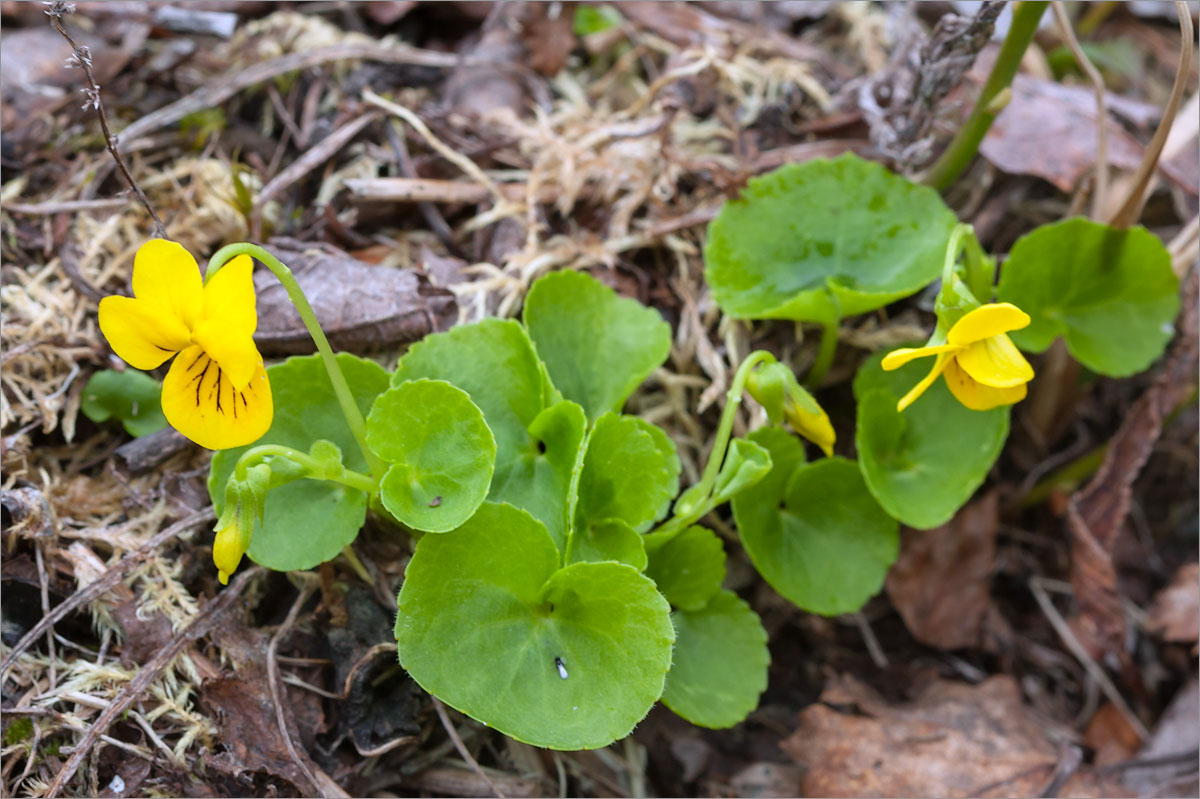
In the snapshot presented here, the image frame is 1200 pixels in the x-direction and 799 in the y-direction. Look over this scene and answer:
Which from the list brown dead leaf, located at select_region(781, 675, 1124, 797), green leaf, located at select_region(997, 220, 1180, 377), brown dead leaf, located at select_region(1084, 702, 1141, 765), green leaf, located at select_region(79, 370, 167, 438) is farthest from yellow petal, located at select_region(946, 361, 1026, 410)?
green leaf, located at select_region(79, 370, 167, 438)

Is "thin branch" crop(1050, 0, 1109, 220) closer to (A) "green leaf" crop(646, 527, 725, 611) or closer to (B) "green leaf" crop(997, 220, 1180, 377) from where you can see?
(B) "green leaf" crop(997, 220, 1180, 377)

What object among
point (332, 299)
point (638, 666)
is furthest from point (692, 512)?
point (332, 299)

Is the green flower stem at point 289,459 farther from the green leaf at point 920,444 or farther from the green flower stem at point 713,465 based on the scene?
the green leaf at point 920,444

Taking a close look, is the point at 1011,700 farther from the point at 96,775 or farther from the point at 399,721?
the point at 96,775

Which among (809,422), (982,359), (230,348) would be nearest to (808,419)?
(809,422)

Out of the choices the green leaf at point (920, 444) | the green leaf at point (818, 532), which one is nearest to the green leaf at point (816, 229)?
the green leaf at point (920, 444)

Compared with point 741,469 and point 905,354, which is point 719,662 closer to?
point 741,469
